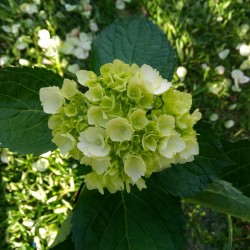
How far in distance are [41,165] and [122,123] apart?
Answer: 0.83 metres

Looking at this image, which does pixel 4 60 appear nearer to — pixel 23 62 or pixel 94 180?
pixel 23 62

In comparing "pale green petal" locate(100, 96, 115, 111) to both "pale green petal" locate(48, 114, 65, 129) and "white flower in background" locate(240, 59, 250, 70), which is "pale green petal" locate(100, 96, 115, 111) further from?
"white flower in background" locate(240, 59, 250, 70)

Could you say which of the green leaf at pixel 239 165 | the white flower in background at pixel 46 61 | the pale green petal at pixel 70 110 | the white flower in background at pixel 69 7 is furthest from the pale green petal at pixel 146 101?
the white flower in background at pixel 69 7

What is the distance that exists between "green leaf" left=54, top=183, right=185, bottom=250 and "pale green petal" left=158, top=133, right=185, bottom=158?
0.23m

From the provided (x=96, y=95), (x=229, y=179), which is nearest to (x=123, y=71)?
(x=96, y=95)

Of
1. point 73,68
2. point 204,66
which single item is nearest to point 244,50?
point 204,66

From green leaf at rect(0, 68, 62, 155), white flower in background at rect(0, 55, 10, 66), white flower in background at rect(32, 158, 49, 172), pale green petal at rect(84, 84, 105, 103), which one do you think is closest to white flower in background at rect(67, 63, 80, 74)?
white flower in background at rect(0, 55, 10, 66)

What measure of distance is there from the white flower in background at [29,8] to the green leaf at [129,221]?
35.6 inches

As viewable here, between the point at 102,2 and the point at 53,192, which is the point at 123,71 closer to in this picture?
the point at 53,192

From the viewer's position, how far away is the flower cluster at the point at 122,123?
67 centimetres

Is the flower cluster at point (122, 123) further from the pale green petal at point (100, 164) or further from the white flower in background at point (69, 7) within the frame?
the white flower in background at point (69, 7)

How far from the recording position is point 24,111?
35.0 inches

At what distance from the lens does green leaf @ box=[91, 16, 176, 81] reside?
967 millimetres

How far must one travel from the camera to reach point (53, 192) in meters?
1.44
